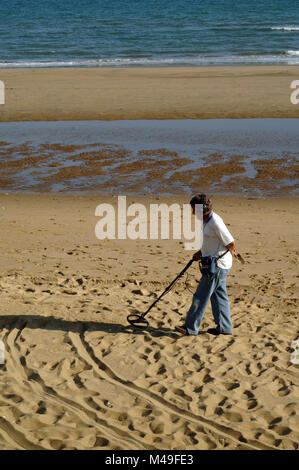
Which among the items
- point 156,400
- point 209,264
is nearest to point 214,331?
point 209,264

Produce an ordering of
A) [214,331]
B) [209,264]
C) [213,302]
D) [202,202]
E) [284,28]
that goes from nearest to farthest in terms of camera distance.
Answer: [202,202]
[209,264]
[213,302]
[214,331]
[284,28]

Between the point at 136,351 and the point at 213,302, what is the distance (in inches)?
44.7

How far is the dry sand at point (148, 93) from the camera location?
22.2 meters

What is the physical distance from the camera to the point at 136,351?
723 centimetres

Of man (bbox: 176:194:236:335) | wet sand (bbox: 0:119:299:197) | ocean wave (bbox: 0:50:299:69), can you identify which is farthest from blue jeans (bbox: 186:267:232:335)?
ocean wave (bbox: 0:50:299:69)

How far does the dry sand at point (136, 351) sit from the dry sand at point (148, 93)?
11.4 meters

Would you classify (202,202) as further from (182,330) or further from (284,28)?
(284,28)

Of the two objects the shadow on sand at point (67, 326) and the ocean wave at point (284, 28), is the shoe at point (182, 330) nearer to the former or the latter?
the shadow on sand at point (67, 326)

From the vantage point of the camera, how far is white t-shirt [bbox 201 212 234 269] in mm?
7117

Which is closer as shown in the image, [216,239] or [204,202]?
[204,202]

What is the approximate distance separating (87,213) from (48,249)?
2.28 m

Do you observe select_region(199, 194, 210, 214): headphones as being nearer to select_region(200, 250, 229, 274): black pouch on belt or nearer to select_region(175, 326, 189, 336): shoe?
select_region(200, 250, 229, 274): black pouch on belt

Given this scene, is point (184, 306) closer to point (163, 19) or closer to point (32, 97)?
point (32, 97)

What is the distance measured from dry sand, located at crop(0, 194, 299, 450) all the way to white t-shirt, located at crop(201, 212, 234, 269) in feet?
3.38
